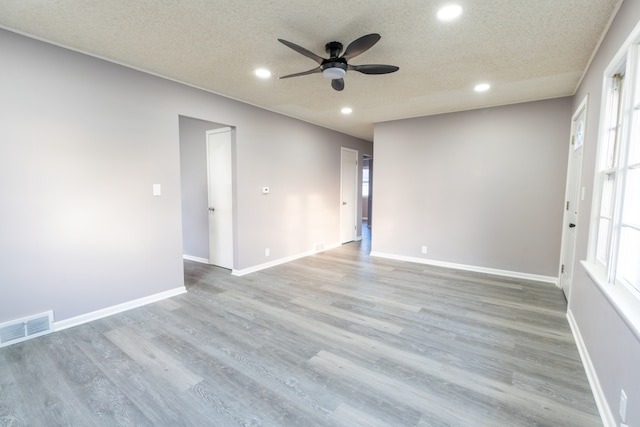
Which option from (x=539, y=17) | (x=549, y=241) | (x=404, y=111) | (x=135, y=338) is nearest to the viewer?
(x=539, y=17)

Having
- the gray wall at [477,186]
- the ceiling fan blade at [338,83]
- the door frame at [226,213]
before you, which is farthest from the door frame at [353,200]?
the ceiling fan blade at [338,83]

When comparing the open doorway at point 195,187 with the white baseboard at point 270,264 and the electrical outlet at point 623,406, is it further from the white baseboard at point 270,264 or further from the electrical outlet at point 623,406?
the electrical outlet at point 623,406

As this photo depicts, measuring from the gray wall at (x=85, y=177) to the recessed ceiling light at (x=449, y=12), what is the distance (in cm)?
286

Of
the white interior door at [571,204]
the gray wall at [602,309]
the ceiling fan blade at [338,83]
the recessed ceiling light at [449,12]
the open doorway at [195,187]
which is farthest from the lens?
the open doorway at [195,187]

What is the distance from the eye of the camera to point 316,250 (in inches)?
229

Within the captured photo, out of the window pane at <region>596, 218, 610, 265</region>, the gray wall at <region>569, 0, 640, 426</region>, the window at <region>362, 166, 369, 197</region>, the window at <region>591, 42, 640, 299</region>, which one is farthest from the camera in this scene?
the window at <region>362, 166, 369, 197</region>

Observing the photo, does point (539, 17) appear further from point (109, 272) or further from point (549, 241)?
point (109, 272)

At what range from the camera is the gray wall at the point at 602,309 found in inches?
54.0

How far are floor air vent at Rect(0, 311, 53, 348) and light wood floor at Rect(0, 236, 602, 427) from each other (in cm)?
8

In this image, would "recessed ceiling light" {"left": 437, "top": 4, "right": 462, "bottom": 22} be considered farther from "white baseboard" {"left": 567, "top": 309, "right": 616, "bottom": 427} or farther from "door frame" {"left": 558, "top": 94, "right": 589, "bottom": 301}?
"white baseboard" {"left": 567, "top": 309, "right": 616, "bottom": 427}

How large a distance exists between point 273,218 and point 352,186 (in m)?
2.69

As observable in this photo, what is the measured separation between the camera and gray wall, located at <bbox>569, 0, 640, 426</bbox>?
4.50 ft

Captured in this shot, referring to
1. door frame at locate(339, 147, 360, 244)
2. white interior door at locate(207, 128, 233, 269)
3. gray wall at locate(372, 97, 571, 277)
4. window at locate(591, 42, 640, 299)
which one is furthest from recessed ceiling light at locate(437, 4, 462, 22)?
door frame at locate(339, 147, 360, 244)

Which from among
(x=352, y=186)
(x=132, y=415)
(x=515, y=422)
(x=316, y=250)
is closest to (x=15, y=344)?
(x=132, y=415)
